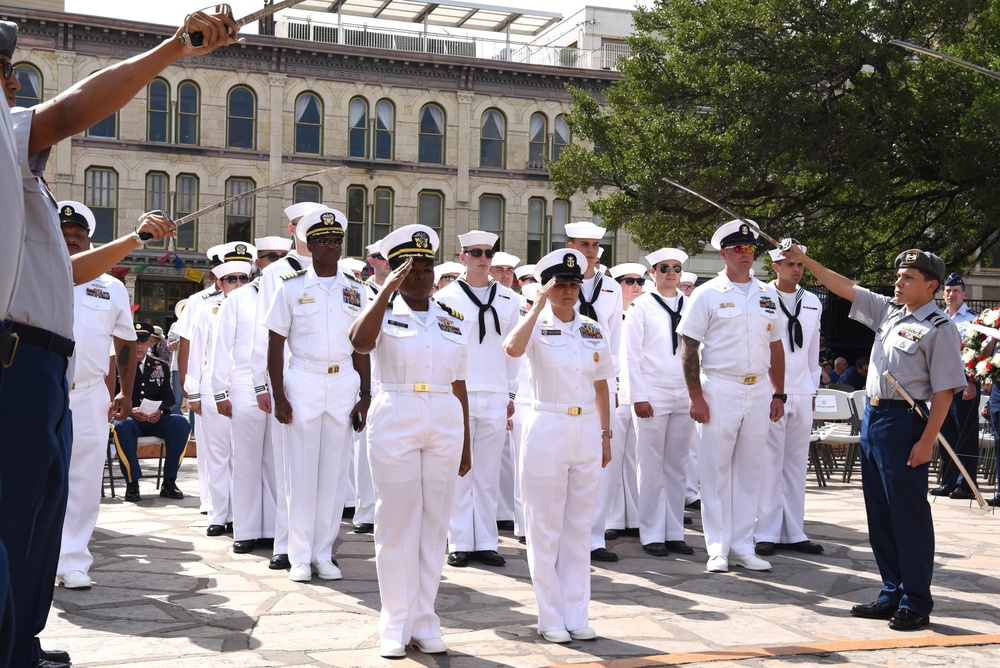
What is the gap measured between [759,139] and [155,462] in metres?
13.9

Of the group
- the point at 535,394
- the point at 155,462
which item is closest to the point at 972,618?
the point at 535,394

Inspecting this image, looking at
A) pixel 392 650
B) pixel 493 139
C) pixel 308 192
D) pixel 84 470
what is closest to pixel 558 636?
pixel 392 650

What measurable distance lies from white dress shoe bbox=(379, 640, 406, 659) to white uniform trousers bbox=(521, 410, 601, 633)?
84 cm

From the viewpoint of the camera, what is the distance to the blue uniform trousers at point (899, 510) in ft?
22.2

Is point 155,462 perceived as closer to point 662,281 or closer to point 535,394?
point 662,281

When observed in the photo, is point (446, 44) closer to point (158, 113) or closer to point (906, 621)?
point (158, 113)

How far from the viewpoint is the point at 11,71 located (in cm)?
359

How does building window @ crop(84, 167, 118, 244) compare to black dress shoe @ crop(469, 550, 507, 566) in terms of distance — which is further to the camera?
building window @ crop(84, 167, 118, 244)

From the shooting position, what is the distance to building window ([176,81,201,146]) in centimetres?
3762

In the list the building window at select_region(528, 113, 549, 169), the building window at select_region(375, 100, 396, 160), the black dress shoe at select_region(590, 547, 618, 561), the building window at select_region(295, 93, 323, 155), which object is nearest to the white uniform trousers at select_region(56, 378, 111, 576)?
the black dress shoe at select_region(590, 547, 618, 561)

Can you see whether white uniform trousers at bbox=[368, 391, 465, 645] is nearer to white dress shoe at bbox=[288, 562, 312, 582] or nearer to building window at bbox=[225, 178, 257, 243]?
white dress shoe at bbox=[288, 562, 312, 582]

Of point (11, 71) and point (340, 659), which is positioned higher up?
point (11, 71)

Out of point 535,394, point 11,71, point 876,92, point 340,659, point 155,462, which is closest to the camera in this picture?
point 11,71

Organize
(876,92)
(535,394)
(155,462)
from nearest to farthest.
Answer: (535,394) → (155,462) → (876,92)
